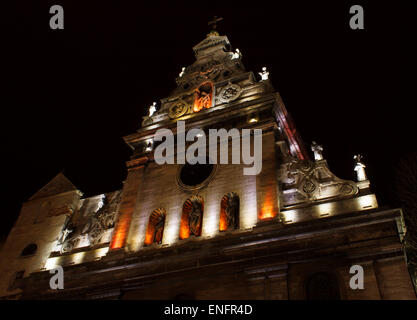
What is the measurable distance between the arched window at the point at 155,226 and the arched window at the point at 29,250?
7990 mm

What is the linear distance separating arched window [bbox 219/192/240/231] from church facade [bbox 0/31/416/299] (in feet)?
0.19

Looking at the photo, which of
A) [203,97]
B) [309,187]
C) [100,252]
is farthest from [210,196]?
[203,97]

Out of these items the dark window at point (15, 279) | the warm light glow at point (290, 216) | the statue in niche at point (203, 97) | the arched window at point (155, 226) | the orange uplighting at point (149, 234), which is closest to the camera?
the warm light glow at point (290, 216)

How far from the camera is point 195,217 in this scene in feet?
78.6

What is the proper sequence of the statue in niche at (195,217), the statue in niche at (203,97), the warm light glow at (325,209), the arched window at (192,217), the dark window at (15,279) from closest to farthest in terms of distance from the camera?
the warm light glow at (325,209) < the statue in niche at (195,217) < the arched window at (192,217) < the dark window at (15,279) < the statue in niche at (203,97)

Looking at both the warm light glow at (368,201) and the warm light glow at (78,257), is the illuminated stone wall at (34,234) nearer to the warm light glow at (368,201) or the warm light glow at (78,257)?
the warm light glow at (78,257)

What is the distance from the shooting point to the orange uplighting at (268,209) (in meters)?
21.7

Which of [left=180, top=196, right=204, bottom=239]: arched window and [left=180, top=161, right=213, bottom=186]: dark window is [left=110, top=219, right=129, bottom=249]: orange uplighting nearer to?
Result: [left=180, top=196, right=204, bottom=239]: arched window

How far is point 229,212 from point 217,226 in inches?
37.5

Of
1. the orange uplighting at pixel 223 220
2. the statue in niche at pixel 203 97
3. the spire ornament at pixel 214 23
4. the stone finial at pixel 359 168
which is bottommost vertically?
the orange uplighting at pixel 223 220

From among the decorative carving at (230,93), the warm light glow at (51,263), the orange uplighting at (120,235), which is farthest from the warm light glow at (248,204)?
the warm light glow at (51,263)
